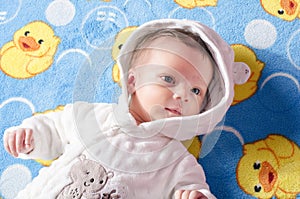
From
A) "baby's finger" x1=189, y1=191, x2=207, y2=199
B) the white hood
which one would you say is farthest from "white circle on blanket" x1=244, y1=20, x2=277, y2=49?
"baby's finger" x1=189, y1=191, x2=207, y2=199

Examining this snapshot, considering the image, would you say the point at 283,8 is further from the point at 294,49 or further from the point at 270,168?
the point at 270,168

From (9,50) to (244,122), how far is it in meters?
0.53

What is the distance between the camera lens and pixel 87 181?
35.5 inches

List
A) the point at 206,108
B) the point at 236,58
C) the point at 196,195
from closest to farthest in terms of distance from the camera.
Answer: the point at 196,195, the point at 206,108, the point at 236,58

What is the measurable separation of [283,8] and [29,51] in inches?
22.0

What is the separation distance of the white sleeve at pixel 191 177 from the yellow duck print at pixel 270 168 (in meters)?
0.10

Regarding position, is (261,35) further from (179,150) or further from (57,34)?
(57,34)

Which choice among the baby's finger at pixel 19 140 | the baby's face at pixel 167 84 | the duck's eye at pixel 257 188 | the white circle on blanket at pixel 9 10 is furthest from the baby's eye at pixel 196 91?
the white circle on blanket at pixel 9 10

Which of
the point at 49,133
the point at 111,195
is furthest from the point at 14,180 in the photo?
the point at 111,195

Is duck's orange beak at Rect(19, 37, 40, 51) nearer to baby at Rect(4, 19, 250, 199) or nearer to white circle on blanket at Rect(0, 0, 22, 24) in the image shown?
white circle on blanket at Rect(0, 0, 22, 24)

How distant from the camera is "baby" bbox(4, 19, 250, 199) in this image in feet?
3.00

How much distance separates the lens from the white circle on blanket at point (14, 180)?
103cm

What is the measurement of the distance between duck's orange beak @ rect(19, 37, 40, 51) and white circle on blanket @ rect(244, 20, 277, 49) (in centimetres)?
46

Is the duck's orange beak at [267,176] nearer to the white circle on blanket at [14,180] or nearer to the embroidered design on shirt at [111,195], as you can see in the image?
the embroidered design on shirt at [111,195]
